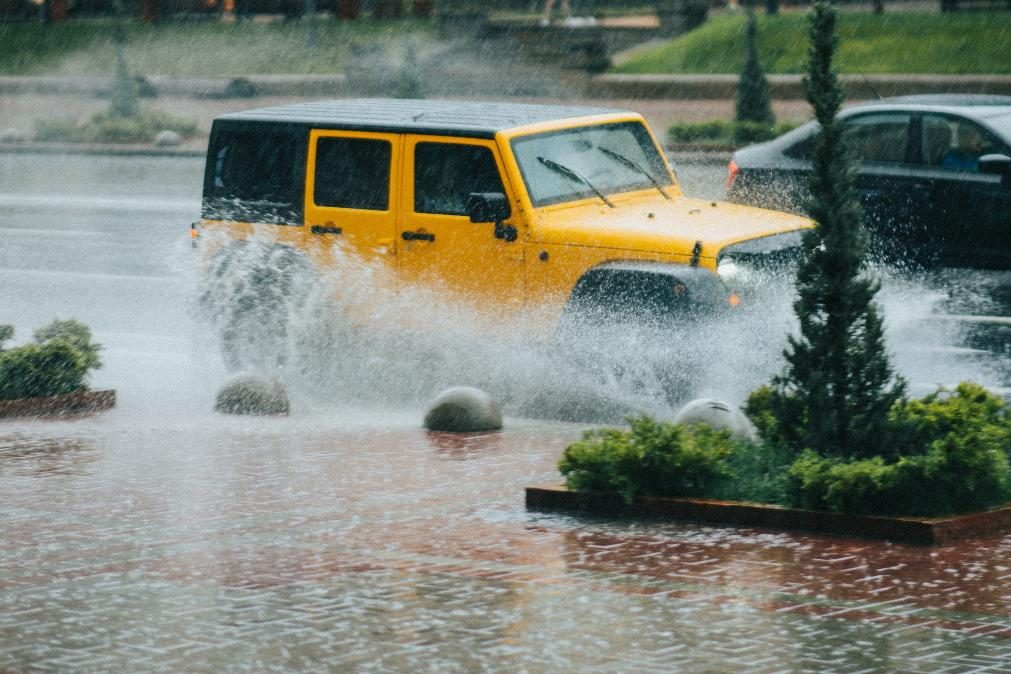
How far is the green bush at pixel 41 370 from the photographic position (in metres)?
12.3

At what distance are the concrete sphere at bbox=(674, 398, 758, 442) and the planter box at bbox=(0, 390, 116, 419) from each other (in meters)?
4.34

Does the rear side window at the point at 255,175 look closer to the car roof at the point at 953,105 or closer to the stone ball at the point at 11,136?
the car roof at the point at 953,105

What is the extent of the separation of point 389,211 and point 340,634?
5743 millimetres

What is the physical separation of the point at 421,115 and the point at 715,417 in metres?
3.56

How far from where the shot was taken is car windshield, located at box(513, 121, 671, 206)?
39.1 feet

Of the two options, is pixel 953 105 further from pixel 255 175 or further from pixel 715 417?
pixel 715 417

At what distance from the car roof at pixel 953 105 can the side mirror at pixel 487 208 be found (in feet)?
16.9

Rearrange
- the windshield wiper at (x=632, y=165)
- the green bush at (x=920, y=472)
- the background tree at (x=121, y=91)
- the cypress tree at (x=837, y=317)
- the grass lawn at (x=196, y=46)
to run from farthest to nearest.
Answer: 1. the grass lawn at (x=196, y=46)
2. the background tree at (x=121, y=91)
3. the windshield wiper at (x=632, y=165)
4. the cypress tree at (x=837, y=317)
5. the green bush at (x=920, y=472)

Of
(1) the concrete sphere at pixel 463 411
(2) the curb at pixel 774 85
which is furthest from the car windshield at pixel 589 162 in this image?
(2) the curb at pixel 774 85

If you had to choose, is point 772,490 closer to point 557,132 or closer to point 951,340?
point 557,132

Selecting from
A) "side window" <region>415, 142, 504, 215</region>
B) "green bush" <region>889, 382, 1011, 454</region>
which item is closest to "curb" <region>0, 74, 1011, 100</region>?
"side window" <region>415, 142, 504, 215</region>

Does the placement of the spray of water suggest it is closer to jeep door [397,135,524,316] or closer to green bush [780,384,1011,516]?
jeep door [397,135,524,316]

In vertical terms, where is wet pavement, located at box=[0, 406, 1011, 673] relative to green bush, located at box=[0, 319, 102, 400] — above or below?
below

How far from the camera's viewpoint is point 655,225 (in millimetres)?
11570
